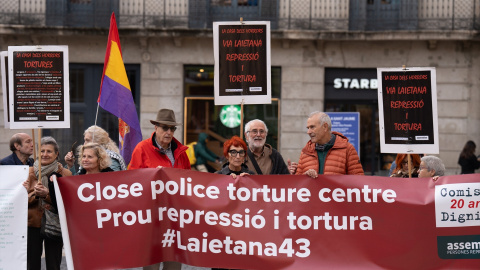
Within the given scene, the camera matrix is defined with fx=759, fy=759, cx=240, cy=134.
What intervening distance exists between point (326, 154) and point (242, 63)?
130cm

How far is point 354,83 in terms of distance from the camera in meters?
17.9

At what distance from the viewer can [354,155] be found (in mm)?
7074

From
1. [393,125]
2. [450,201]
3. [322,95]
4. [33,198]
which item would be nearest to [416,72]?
[393,125]

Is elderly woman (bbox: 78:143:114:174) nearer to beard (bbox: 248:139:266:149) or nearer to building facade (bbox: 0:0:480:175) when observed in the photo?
beard (bbox: 248:139:266:149)

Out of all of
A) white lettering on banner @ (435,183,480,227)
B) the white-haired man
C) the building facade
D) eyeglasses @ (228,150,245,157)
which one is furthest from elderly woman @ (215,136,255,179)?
the building facade

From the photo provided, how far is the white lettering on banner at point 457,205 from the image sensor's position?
632cm

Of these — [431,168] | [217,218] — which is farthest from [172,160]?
[431,168]

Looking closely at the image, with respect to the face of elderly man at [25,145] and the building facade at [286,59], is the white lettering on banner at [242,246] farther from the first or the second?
the building facade at [286,59]

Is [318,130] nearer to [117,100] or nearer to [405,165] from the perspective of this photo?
[405,165]

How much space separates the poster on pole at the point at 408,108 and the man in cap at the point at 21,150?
12.9 ft

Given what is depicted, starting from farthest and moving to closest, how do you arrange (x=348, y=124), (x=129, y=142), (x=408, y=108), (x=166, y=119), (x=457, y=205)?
(x=348, y=124)
(x=129, y=142)
(x=166, y=119)
(x=408, y=108)
(x=457, y=205)

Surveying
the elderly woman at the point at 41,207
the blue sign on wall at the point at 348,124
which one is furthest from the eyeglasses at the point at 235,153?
the blue sign on wall at the point at 348,124

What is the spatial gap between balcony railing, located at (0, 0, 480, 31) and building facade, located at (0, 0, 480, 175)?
24 mm

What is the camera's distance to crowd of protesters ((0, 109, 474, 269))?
6.73 metres
